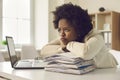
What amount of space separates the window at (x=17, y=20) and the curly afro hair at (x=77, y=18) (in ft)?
9.36

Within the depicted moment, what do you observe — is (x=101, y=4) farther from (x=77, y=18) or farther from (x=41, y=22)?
(x=77, y=18)

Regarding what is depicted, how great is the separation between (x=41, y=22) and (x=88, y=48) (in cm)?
329

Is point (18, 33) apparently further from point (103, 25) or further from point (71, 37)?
point (71, 37)

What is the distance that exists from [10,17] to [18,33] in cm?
34

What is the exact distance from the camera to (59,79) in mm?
970

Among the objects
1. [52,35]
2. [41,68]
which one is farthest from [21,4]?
[41,68]

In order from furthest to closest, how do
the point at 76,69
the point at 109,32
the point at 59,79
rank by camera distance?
the point at 109,32
the point at 76,69
the point at 59,79

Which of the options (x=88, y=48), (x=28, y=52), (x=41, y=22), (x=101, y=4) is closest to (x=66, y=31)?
(x=88, y=48)

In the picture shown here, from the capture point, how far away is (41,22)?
14.4 feet

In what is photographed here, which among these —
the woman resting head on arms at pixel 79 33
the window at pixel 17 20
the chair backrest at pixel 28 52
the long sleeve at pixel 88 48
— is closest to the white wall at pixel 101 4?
the window at pixel 17 20

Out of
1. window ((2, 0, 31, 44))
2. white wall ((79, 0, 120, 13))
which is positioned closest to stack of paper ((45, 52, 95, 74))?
white wall ((79, 0, 120, 13))

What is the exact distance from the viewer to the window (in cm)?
416

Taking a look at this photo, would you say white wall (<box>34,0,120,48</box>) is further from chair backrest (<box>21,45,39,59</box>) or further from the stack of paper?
the stack of paper

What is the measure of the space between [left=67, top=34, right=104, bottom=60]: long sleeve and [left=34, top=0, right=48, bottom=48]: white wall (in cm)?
308
